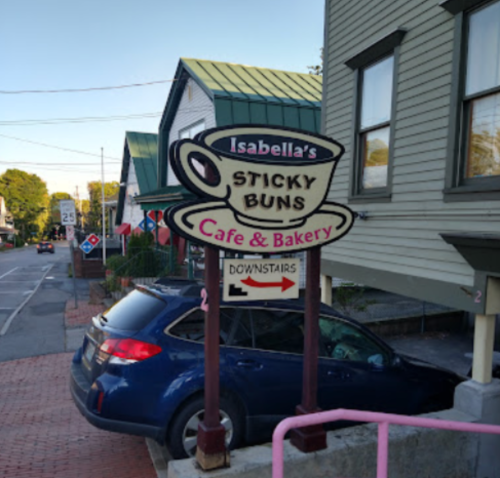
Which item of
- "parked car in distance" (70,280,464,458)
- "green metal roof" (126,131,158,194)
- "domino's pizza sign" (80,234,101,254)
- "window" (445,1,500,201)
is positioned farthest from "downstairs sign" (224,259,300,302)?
"green metal roof" (126,131,158,194)

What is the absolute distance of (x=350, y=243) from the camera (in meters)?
6.96

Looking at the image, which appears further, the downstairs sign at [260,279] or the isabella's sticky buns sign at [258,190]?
the downstairs sign at [260,279]

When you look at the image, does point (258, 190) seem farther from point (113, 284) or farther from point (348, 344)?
point (113, 284)

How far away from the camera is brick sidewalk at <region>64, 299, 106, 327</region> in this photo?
1227 cm

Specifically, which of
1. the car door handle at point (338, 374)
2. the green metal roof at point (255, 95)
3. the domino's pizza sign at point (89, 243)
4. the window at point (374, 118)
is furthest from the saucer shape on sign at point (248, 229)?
the domino's pizza sign at point (89, 243)

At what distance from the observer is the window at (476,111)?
15.1ft

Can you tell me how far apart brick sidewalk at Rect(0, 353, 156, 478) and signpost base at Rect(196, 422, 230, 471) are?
1.27 m

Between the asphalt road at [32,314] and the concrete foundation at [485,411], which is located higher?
the concrete foundation at [485,411]

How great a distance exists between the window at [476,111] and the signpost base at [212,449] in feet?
11.6

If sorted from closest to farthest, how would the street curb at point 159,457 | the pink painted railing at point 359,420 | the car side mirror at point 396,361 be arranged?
the pink painted railing at point 359,420 < the street curb at point 159,457 < the car side mirror at point 396,361

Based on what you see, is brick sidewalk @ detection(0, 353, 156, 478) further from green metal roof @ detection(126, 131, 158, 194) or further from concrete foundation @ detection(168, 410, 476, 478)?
green metal roof @ detection(126, 131, 158, 194)

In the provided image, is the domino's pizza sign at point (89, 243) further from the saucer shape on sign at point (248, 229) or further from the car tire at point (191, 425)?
the saucer shape on sign at point (248, 229)

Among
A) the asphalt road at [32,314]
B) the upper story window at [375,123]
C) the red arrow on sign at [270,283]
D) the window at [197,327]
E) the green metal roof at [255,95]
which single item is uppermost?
the green metal roof at [255,95]

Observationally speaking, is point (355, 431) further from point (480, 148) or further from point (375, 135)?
point (375, 135)
